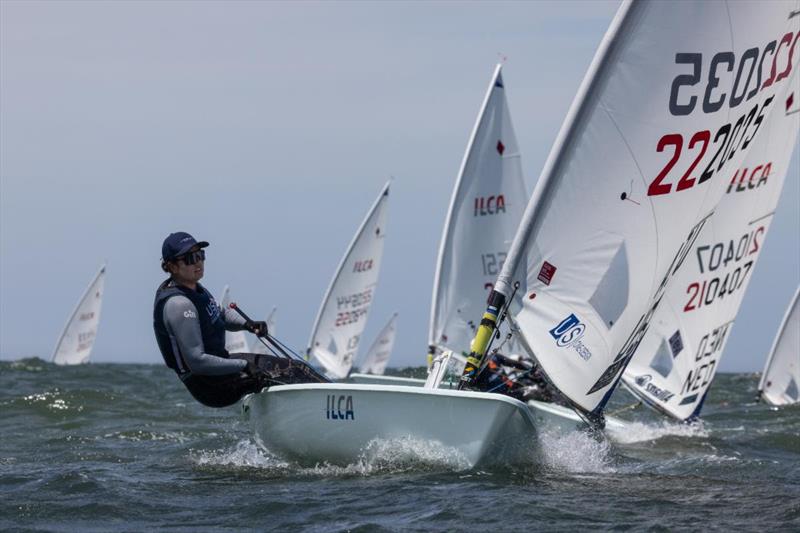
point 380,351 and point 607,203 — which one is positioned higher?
point 607,203

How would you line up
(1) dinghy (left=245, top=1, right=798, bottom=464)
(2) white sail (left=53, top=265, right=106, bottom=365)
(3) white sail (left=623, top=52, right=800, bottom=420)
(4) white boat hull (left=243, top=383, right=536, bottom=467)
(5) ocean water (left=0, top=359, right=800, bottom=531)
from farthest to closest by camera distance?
(2) white sail (left=53, top=265, right=106, bottom=365) → (3) white sail (left=623, top=52, right=800, bottom=420) → (1) dinghy (left=245, top=1, right=798, bottom=464) → (4) white boat hull (left=243, top=383, right=536, bottom=467) → (5) ocean water (left=0, top=359, right=800, bottom=531)

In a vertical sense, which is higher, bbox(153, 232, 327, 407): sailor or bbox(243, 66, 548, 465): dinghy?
bbox(153, 232, 327, 407): sailor

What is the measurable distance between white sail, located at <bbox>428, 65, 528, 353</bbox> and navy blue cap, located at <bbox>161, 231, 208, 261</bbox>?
383 inches

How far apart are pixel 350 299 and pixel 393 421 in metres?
19.7

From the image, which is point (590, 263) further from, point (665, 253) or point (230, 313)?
point (230, 313)

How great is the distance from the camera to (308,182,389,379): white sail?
26.0 m

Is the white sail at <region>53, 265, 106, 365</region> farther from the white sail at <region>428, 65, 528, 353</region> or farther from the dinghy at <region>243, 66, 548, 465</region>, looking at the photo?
the dinghy at <region>243, 66, 548, 465</region>

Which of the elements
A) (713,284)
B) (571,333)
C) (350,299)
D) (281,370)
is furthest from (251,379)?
(350,299)

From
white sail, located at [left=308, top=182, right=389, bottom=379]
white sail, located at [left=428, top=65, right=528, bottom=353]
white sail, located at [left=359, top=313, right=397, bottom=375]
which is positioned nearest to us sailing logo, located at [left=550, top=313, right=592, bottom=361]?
white sail, located at [left=428, top=65, right=528, bottom=353]

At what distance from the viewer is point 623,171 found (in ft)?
26.1

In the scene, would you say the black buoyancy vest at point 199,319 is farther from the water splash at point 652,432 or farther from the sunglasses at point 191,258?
the water splash at point 652,432

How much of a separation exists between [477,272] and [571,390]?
9.40m

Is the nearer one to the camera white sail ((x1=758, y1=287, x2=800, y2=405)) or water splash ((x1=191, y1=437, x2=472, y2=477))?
water splash ((x1=191, y1=437, x2=472, y2=477))

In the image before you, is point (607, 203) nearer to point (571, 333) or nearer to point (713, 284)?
point (571, 333)
